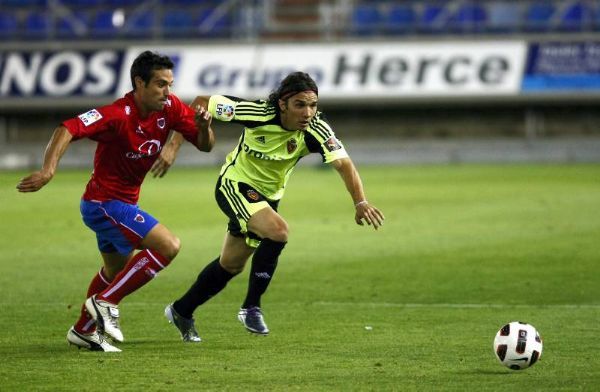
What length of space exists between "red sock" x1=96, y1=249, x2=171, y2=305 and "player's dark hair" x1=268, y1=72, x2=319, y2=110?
54.4 inches

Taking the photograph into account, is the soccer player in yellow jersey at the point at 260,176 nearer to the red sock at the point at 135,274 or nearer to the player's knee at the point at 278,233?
the player's knee at the point at 278,233

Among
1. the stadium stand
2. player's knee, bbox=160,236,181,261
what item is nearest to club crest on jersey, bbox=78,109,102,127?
player's knee, bbox=160,236,181,261

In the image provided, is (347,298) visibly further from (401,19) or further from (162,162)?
(401,19)

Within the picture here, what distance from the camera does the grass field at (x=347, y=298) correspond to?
23.6ft

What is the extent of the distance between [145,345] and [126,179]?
1.10 metres

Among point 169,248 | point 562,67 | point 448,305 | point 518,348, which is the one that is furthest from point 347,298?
point 562,67

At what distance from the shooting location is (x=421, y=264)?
1358cm

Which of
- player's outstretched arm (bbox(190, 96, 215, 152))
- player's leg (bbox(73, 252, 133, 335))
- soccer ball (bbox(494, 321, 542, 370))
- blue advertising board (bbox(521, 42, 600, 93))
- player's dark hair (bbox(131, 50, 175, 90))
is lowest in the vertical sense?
soccer ball (bbox(494, 321, 542, 370))

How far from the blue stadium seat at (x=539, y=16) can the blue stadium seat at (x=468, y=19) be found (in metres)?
1.17

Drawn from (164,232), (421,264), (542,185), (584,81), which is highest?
(584,81)

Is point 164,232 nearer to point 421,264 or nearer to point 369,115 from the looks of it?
point 421,264

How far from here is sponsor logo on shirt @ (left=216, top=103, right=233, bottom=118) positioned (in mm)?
A: 8711

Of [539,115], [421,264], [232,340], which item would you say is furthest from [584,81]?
[232,340]

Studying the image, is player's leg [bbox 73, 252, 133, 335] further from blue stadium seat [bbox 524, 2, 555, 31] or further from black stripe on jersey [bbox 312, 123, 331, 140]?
blue stadium seat [bbox 524, 2, 555, 31]
